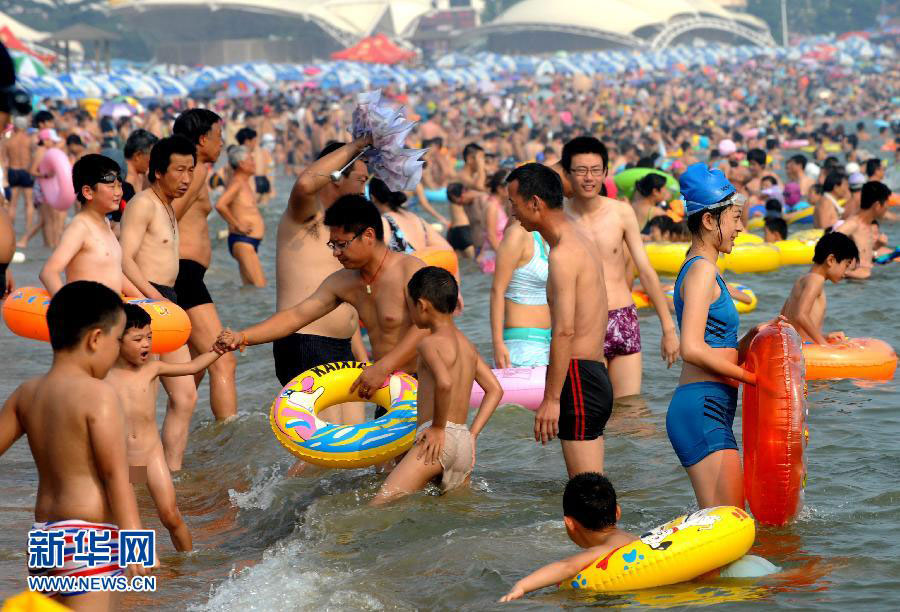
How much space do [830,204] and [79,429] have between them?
1263cm

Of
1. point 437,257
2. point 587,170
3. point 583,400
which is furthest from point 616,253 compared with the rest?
point 583,400

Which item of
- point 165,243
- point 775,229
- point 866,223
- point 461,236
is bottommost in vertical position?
point 461,236

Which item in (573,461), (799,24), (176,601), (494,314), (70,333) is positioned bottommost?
(176,601)

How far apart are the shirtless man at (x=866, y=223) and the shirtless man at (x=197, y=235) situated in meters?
6.01

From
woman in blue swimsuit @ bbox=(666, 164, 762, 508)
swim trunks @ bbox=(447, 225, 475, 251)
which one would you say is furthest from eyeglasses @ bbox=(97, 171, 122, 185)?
swim trunks @ bbox=(447, 225, 475, 251)

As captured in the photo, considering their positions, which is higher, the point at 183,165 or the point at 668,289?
the point at 183,165

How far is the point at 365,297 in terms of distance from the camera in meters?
5.71

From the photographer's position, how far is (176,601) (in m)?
4.84

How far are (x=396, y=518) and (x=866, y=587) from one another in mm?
1998

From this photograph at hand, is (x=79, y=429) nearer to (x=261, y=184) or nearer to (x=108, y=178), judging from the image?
(x=108, y=178)

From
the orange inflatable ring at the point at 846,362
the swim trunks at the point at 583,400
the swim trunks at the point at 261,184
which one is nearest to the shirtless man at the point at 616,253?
the swim trunks at the point at 583,400

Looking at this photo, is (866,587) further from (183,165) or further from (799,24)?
(799,24)

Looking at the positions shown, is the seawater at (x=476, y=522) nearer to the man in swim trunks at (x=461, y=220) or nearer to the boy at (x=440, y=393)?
the boy at (x=440, y=393)

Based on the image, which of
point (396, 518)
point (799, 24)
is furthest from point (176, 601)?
point (799, 24)
